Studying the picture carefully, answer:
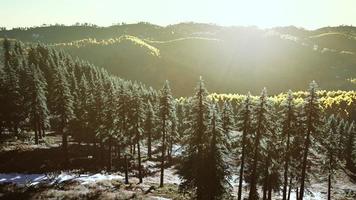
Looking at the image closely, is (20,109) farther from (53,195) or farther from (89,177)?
(53,195)

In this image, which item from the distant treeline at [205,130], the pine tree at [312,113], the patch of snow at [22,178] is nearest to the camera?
the pine tree at [312,113]

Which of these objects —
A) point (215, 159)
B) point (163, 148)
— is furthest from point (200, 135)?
point (163, 148)

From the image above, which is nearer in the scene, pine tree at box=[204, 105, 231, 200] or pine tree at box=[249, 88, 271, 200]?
pine tree at box=[204, 105, 231, 200]

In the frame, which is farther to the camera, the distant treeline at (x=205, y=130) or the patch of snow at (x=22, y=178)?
the patch of snow at (x=22, y=178)

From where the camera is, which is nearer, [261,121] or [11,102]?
[261,121]

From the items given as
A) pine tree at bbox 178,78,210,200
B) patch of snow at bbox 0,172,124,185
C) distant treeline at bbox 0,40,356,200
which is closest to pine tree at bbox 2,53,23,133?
distant treeline at bbox 0,40,356,200

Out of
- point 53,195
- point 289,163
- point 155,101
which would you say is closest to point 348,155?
point 155,101

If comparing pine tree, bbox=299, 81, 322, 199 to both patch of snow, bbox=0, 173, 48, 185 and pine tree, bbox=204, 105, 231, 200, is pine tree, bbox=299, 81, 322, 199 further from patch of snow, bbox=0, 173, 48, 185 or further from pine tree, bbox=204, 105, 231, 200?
patch of snow, bbox=0, 173, 48, 185

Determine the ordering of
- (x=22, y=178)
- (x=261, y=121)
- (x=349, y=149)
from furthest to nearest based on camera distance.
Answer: (x=349, y=149)
(x=22, y=178)
(x=261, y=121)

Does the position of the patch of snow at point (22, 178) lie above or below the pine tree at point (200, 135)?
below

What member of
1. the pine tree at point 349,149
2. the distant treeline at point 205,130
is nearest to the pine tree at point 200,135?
the distant treeline at point 205,130

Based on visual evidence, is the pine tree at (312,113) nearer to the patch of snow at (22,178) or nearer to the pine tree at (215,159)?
the pine tree at (215,159)

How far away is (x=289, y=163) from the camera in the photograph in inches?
1512

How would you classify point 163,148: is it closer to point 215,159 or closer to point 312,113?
point 215,159
